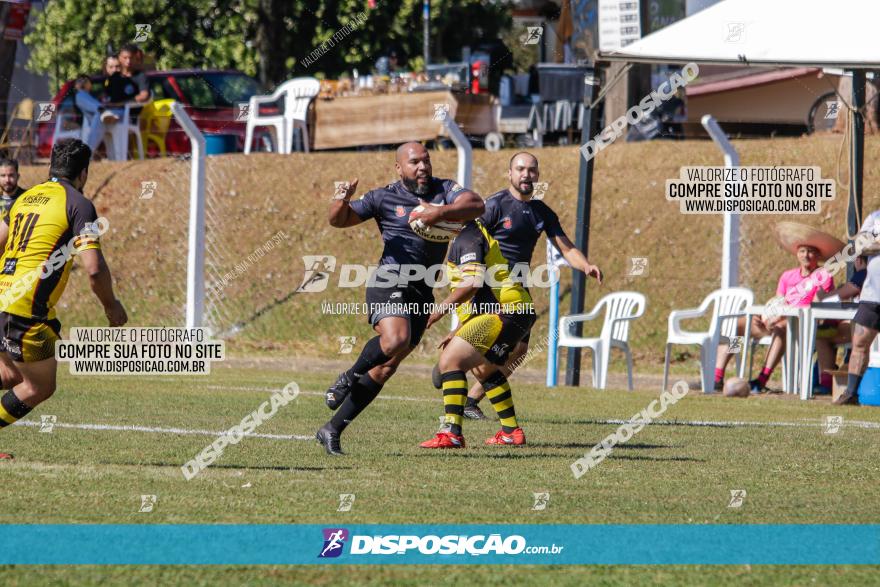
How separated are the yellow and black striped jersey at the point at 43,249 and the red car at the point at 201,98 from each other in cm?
1698

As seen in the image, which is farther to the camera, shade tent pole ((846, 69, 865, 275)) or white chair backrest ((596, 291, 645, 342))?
shade tent pole ((846, 69, 865, 275))

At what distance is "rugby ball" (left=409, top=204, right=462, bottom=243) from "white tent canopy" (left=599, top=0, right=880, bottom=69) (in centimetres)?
663

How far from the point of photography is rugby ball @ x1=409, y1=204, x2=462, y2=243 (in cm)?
972

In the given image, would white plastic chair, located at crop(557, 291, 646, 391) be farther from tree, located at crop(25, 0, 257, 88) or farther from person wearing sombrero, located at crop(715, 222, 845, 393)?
tree, located at crop(25, 0, 257, 88)

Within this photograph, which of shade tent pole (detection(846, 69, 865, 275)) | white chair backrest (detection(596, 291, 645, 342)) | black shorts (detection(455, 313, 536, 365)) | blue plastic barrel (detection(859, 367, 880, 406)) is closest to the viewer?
black shorts (detection(455, 313, 536, 365))

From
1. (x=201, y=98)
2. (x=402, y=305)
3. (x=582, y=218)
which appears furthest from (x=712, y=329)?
(x=201, y=98)

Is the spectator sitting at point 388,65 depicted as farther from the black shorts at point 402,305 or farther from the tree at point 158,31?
the black shorts at point 402,305

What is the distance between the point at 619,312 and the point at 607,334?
90cm

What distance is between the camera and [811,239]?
1628cm

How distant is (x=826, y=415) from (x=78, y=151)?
808cm

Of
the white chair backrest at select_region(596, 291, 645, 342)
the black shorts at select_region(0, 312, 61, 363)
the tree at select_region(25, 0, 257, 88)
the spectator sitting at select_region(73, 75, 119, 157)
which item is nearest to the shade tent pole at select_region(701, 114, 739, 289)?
the white chair backrest at select_region(596, 291, 645, 342)

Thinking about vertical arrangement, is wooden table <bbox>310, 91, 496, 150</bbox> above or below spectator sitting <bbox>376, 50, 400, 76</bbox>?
below

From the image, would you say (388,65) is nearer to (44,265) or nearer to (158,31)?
(158,31)

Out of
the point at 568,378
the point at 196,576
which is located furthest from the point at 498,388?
the point at 568,378
